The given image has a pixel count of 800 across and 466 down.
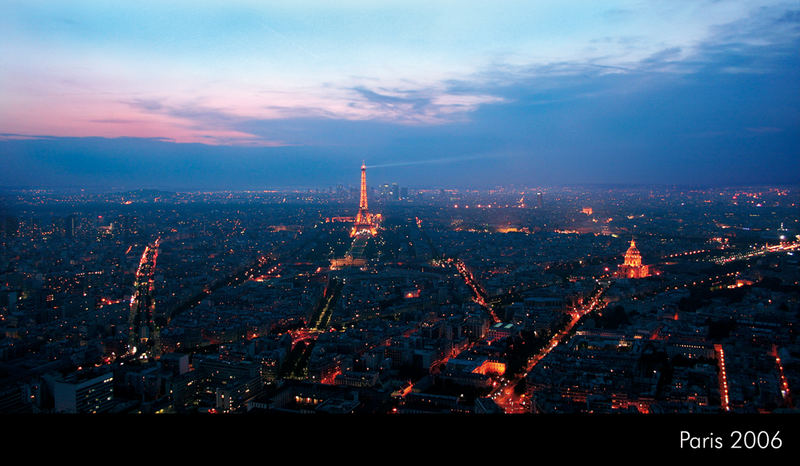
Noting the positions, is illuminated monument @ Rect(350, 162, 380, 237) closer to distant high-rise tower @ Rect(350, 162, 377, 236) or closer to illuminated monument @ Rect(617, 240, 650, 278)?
distant high-rise tower @ Rect(350, 162, 377, 236)

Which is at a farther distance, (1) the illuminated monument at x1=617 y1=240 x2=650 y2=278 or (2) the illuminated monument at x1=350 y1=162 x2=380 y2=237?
(2) the illuminated monument at x1=350 y1=162 x2=380 y2=237

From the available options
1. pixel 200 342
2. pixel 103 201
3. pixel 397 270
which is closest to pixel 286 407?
pixel 200 342

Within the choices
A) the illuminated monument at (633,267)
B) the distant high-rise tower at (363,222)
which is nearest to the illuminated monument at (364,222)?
the distant high-rise tower at (363,222)

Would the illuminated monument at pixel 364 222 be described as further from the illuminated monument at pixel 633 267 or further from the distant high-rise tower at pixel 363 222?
the illuminated monument at pixel 633 267

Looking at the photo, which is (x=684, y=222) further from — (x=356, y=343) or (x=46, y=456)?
(x=46, y=456)

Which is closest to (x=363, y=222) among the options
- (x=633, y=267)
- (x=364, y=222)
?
(x=364, y=222)

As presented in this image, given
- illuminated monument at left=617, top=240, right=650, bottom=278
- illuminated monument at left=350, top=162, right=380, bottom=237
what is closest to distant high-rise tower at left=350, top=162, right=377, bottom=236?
illuminated monument at left=350, top=162, right=380, bottom=237

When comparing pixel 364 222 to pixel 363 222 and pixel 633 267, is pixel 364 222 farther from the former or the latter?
pixel 633 267

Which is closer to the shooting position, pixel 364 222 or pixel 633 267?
pixel 633 267
